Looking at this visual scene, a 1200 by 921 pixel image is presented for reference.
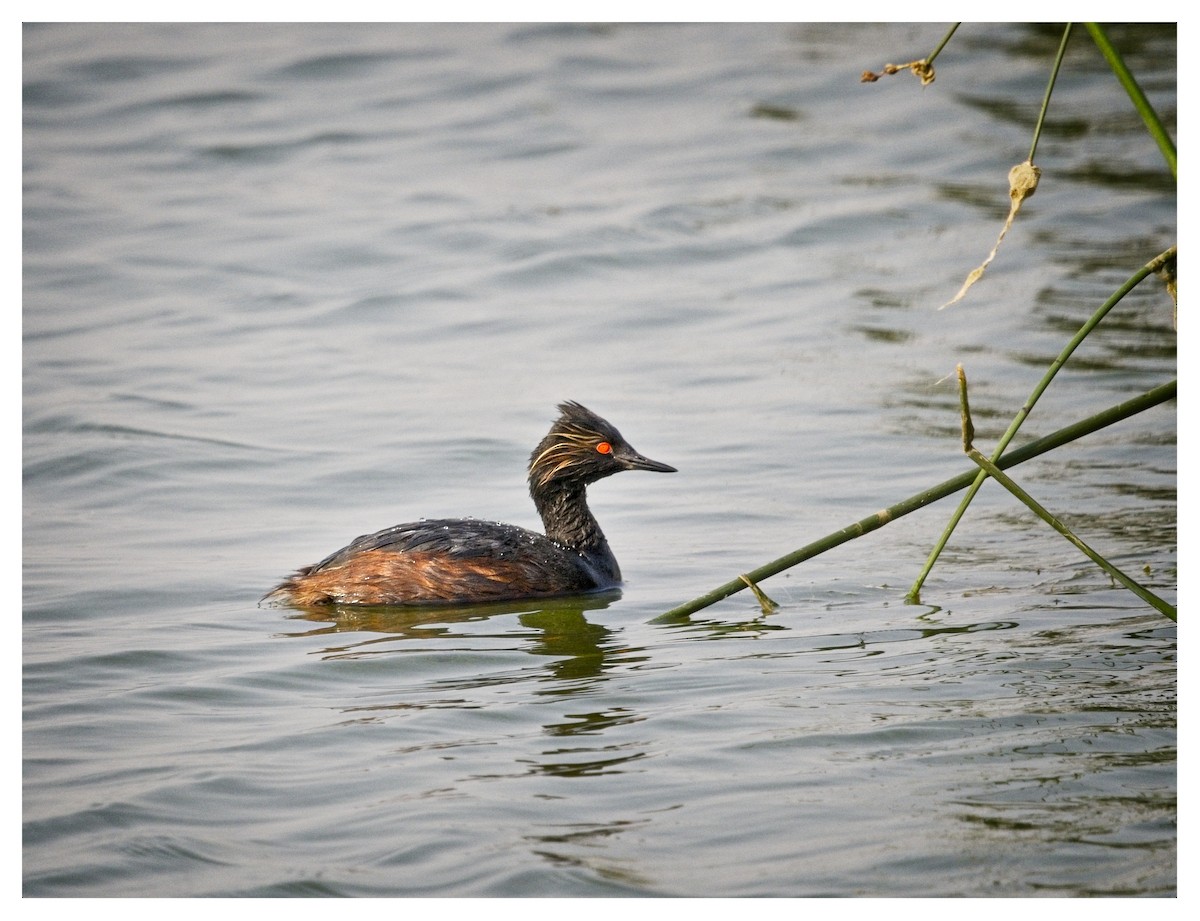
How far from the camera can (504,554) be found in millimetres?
8227

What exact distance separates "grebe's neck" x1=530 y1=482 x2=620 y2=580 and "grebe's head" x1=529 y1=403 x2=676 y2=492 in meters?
0.09

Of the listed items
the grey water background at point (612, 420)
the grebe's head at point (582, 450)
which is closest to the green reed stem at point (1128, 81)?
the grey water background at point (612, 420)

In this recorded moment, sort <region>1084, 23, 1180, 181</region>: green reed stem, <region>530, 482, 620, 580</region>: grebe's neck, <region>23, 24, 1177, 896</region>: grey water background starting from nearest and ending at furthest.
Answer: <region>1084, 23, 1180, 181</region>: green reed stem
<region>23, 24, 1177, 896</region>: grey water background
<region>530, 482, 620, 580</region>: grebe's neck

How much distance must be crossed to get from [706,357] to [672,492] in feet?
9.69

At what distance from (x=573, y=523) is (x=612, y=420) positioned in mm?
2803

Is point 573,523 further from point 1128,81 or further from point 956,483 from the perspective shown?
point 1128,81

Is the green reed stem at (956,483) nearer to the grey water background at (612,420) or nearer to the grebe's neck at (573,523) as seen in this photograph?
the grey water background at (612,420)

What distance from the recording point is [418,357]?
13219mm

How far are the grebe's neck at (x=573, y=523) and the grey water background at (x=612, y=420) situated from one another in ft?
0.81

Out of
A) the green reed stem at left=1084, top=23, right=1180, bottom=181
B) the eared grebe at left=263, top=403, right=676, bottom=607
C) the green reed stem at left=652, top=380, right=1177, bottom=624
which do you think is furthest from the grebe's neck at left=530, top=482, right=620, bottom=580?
the green reed stem at left=1084, top=23, right=1180, bottom=181

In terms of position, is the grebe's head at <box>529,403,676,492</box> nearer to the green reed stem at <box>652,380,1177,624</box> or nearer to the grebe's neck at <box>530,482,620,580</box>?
the grebe's neck at <box>530,482,620,580</box>

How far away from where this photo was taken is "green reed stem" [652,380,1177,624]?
5.36 meters

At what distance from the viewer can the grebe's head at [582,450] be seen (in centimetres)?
866

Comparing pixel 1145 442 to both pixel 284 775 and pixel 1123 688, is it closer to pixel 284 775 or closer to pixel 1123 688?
pixel 1123 688
